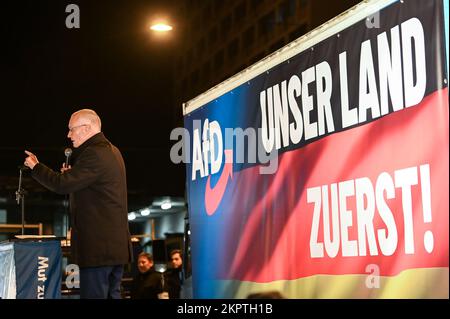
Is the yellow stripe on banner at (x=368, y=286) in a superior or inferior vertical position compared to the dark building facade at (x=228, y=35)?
inferior

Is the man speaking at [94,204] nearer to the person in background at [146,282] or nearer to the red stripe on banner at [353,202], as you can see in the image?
the red stripe on banner at [353,202]

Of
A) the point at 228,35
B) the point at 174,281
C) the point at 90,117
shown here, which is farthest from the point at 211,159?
the point at 228,35

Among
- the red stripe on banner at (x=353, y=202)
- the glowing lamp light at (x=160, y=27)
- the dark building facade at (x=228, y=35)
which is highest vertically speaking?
the dark building facade at (x=228, y=35)

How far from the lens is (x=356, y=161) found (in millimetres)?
3992

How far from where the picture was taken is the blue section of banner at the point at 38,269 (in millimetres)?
5273

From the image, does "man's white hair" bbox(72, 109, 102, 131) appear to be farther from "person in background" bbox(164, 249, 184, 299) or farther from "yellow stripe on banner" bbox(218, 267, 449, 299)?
"person in background" bbox(164, 249, 184, 299)

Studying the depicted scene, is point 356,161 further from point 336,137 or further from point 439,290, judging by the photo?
point 439,290

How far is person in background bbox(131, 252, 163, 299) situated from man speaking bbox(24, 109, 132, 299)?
553 cm

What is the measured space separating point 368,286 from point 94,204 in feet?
5.66

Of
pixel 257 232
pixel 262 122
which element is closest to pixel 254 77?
pixel 262 122

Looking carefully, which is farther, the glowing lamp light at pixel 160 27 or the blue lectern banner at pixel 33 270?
the glowing lamp light at pixel 160 27

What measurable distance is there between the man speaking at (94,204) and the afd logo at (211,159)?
1.11 meters

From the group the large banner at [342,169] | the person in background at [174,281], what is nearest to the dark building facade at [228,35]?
the person in background at [174,281]

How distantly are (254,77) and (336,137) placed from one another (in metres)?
1.22
